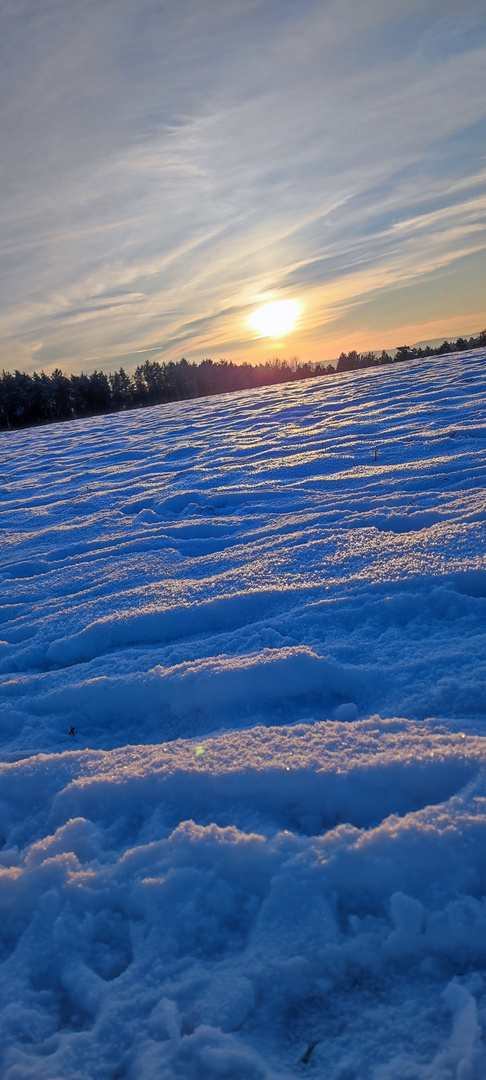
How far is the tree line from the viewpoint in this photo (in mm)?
35094

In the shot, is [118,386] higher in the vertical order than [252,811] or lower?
higher

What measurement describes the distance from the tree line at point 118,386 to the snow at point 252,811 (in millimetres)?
25904

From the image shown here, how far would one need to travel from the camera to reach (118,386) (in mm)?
41125

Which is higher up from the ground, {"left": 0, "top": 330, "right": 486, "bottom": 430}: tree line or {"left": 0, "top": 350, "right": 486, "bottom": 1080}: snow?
{"left": 0, "top": 330, "right": 486, "bottom": 430}: tree line

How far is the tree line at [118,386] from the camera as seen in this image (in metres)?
35.1

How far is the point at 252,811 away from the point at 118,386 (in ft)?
141

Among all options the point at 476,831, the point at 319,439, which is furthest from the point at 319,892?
the point at 319,439

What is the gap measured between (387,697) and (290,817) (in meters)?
0.54

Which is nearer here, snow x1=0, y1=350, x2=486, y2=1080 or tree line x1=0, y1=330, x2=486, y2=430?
snow x1=0, y1=350, x2=486, y2=1080

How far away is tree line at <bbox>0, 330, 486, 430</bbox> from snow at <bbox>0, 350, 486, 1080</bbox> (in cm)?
2590

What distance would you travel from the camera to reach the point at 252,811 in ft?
4.53

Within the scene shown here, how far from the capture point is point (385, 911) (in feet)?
3.61

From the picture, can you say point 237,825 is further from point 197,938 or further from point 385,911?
point 385,911

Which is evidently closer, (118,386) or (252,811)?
(252,811)
